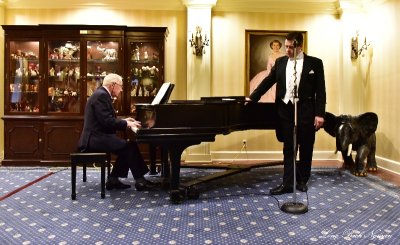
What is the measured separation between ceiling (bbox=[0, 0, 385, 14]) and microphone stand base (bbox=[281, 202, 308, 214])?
12.2 ft

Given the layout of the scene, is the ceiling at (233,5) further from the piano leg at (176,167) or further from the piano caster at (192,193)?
the piano caster at (192,193)

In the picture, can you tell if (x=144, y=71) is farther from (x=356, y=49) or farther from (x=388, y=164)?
(x=388, y=164)

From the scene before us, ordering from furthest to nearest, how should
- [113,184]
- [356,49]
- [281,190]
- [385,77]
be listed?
[356,49]
[385,77]
[113,184]
[281,190]

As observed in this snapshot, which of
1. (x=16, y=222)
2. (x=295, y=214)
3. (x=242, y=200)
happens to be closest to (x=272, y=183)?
(x=242, y=200)

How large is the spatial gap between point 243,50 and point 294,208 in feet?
11.2

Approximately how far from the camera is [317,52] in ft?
19.6

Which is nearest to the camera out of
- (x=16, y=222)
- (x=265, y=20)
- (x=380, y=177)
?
(x=16, y=222)

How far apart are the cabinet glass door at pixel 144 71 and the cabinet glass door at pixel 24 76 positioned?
1416 mm

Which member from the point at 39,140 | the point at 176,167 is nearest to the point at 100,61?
the point at 39,140

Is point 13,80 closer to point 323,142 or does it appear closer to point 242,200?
point 242,200

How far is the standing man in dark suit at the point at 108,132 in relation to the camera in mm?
3682

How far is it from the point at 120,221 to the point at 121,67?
10.1 ft

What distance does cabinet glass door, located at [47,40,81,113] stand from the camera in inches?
216

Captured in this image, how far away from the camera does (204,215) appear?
10.0ft
